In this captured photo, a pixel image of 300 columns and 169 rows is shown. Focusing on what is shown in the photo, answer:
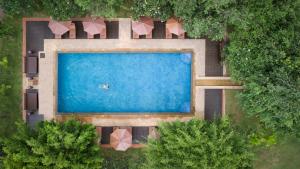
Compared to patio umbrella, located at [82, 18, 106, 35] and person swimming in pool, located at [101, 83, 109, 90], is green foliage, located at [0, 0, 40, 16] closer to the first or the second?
patio umbrella, located at [82, 18, 106, 35]

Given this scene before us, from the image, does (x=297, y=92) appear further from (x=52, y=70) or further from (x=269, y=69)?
(x=52, y=70)

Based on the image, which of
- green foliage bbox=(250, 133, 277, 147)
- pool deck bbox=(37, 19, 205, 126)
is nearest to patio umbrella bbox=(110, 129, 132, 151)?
pool deck bbox=(37, 19, 205, 126)

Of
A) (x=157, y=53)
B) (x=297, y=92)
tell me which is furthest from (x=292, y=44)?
(x=157, y=53)

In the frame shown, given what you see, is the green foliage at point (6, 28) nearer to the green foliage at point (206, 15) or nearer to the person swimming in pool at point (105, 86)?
the person swimming in pool at point (105, 86)

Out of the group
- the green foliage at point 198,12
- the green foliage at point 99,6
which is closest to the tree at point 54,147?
Answer: the green foliage at point 99,6

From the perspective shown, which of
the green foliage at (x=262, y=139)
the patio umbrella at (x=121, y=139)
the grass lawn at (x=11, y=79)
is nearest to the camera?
the patio umbrella at (x=121, y=139)

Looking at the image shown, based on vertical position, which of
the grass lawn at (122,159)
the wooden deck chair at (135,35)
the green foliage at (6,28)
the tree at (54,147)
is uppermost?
the green foliage at (6,28)
